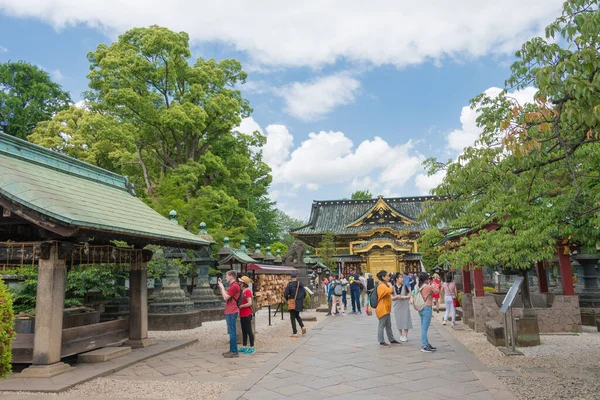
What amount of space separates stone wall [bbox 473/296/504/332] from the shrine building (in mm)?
22839

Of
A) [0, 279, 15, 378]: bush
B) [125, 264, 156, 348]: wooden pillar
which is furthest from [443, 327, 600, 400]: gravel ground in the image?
[125, 264, 156, 348]: wooden pillar

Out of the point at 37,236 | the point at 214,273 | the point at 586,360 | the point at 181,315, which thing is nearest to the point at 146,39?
the point at 214,273

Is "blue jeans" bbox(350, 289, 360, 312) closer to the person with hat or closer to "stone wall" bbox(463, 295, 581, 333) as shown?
"stone wall" bbox(463, 295, 581, 333)

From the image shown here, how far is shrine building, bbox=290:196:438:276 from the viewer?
114 ft

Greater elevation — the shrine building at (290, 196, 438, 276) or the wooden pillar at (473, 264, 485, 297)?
the shrine building at (290, 196, 438, 276)

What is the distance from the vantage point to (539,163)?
5.51 metres

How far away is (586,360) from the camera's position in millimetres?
7305

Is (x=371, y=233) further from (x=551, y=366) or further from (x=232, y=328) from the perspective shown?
(x=551, y=366)

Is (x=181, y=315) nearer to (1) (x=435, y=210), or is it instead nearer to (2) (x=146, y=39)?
(1) (x=435, y=210)

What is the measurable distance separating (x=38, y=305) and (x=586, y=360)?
9.16 metres

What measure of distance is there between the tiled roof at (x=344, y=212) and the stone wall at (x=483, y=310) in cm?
2685

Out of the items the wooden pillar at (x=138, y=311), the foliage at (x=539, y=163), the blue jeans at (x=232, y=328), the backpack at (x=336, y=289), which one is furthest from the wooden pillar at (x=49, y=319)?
the backpack at (x=336, y=289)

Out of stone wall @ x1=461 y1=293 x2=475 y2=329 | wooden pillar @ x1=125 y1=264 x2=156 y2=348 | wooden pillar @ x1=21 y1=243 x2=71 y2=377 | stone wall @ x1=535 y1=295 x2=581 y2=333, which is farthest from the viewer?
stone wall @ x1=461 y1=293 x2=475 y2=329

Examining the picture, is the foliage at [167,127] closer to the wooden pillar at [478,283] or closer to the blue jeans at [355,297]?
the blue jeans at [355,297]
